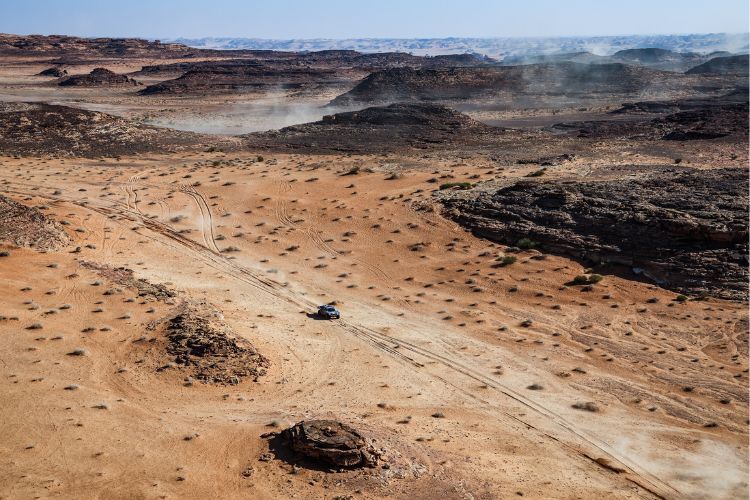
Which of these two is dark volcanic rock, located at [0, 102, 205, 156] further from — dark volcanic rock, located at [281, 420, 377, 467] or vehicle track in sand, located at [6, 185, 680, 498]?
dark volcanic rock, located at [281, 420, 377, 467]

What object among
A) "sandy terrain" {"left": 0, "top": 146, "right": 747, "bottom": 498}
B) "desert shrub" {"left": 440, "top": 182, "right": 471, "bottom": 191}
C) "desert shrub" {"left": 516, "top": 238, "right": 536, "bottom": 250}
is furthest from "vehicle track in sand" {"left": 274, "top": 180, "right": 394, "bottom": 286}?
"desert shrub" {"left": 440, "top": 182, "right": 471, "bottom": 191}

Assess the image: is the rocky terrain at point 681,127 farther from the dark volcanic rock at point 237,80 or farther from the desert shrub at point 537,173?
the dark volcanic rock at point 237,80

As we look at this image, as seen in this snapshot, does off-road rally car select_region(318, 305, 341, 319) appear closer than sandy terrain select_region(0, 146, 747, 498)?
No

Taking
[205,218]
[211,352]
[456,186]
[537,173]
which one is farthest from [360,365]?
[537,173]

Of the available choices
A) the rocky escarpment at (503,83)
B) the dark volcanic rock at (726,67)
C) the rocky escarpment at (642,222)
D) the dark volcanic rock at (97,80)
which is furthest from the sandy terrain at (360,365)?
the dark volcanic rock at (726,67)

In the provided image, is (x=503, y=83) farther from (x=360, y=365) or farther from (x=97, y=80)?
(x=360, y=365)

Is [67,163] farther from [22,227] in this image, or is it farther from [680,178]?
[680,178]

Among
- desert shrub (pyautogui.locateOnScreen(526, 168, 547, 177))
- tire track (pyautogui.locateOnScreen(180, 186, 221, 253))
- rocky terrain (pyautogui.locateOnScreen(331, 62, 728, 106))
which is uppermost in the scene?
rocky terrain (pyautogui.locateOnScreen(331, 62, 728, 106))
